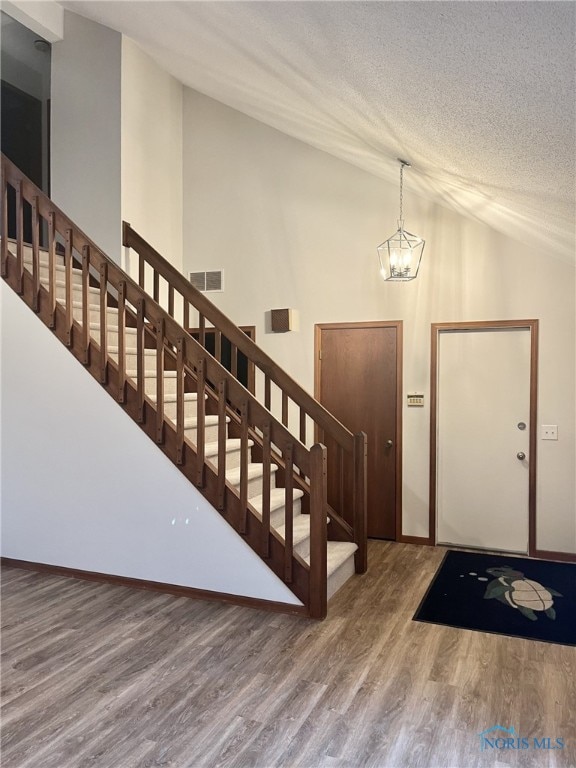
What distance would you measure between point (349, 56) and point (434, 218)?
2854mm

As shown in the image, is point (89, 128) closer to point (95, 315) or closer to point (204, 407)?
point (95, 315)

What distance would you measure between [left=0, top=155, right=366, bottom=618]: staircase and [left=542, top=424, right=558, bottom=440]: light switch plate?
1609 millimetres

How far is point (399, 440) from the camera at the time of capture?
5.07m

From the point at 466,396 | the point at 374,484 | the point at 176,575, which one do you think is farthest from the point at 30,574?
the point at 466,396

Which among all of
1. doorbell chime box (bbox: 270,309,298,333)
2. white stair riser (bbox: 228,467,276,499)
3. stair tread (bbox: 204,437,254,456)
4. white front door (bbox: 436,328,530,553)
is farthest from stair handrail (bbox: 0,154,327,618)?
white front door (bbox: 436,328,530,553)

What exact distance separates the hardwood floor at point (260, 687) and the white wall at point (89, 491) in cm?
24

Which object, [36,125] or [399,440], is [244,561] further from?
[36,125]

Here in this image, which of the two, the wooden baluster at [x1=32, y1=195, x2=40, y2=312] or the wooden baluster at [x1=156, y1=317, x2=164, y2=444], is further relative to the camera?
the wooden baluster at [x1=32, y1=195, x2=40, y2=312]

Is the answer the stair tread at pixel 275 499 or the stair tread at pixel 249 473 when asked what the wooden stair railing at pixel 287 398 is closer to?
the stair tread at pixel 275 499

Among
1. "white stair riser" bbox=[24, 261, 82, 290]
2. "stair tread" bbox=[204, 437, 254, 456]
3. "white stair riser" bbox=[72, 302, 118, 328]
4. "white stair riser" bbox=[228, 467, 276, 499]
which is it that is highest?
"white stair riser" bbox=[24, 261, 82, 290]

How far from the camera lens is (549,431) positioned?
4621mm

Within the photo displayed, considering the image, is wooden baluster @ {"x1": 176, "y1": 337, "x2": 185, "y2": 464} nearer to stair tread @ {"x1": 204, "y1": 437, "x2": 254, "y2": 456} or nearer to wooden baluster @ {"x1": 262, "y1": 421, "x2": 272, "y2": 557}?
stair tread @ {"x1": 204, "y1": 437, "x2": 254, "y2": 456}

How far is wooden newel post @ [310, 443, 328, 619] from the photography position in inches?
130

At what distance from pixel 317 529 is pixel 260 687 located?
0.94 meters
